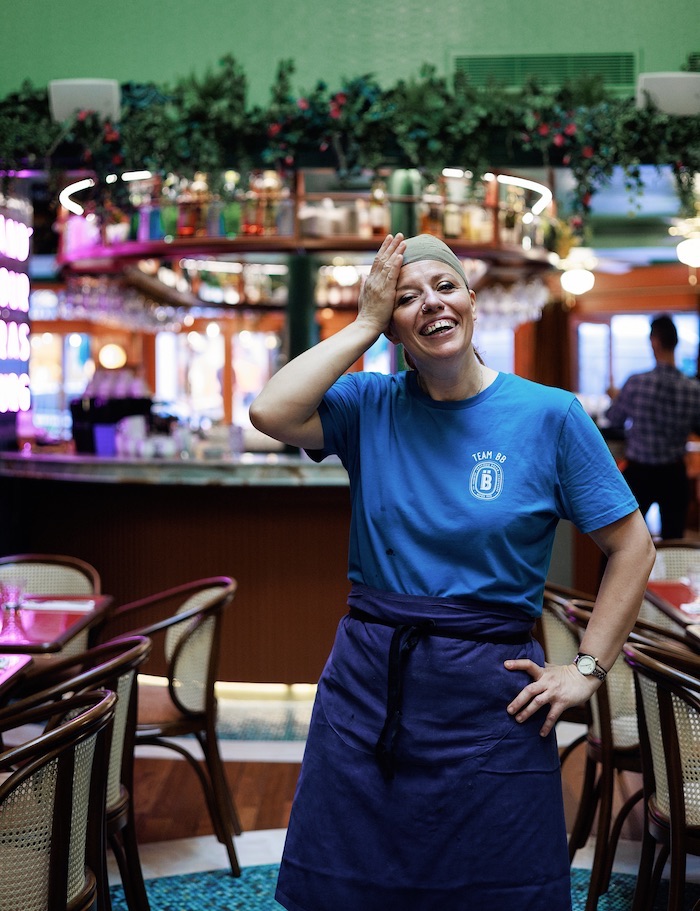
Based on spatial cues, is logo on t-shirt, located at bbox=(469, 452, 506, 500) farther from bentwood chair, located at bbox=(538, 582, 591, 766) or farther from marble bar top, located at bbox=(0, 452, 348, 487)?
marble bar top, located at bbox=(0, 452, 348, 487)

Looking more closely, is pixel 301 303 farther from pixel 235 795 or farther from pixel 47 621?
pixel 47 621

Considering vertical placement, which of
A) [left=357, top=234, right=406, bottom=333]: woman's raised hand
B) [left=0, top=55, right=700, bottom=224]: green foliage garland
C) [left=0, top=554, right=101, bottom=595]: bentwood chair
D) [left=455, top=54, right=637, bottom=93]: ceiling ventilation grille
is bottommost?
[left=0, top=554, right=101, bottom=595]: bentwood chair

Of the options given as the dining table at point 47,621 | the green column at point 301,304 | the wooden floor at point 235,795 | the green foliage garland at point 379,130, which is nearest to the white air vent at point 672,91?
the green foliage garland at point 379,130

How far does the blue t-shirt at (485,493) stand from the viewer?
5.80ft

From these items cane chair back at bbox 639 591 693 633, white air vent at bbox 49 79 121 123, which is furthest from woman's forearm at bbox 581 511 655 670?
white air vent at bbox 49 79 121 123

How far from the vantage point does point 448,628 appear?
177 cm

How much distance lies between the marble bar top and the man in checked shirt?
2056 mm

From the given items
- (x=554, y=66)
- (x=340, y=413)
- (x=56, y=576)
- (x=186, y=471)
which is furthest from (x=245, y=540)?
(x=340, y=413)

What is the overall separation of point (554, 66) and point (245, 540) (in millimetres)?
3249

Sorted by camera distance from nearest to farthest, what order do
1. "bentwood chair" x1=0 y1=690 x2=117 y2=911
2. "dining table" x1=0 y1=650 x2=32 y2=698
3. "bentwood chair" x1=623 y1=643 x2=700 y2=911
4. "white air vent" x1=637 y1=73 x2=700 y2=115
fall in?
"bentwood chair" x1=0 y1=690 x2=117 y2=911
"bentwood chair" x1=623 y1=643 x2=700 y2=911
"dining table" x1=0 y1=650 x2=32 y2=698
"white air vent" x1=637 y1=73 x2=700 y2=115

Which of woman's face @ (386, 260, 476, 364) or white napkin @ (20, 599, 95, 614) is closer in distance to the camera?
woman's face @ (386, 260, 476, 364)

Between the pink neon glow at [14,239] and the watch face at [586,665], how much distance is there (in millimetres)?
4597

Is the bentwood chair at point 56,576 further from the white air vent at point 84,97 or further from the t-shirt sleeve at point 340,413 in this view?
the t-shirt sleeve at point 340,413

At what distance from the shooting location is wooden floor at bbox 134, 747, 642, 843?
4004 mm
